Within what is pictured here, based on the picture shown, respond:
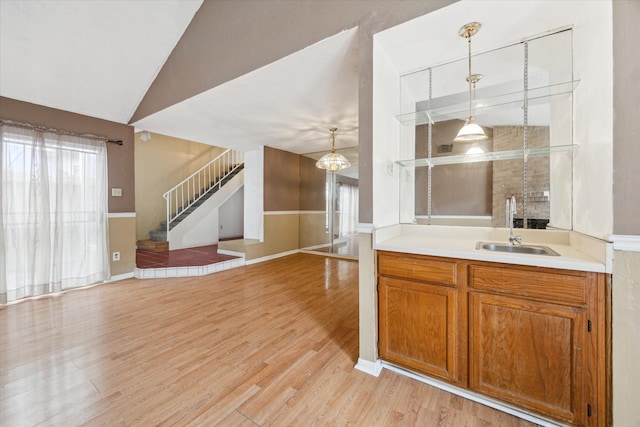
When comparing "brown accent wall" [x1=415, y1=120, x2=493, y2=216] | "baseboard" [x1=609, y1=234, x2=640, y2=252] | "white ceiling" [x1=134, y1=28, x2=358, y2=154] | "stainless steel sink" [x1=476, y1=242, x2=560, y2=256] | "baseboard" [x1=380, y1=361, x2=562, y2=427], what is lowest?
"baseboard" [x1=380, y1=361, x2=562, y2=427]

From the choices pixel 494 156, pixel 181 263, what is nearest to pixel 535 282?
pixel 494 156

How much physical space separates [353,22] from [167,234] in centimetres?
554

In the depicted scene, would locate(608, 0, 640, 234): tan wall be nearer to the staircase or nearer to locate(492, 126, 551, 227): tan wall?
locate(492, 126, 551, 227): tan wall

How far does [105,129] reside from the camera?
3.70 meters

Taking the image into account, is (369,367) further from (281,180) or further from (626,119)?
(281,180)

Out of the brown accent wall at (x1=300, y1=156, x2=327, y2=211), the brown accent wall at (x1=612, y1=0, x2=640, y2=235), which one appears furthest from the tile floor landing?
the brown accent wall at (x1=612, y1=0, x2=640, y2=235)

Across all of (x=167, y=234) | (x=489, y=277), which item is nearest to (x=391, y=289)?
(x=489, y=277)

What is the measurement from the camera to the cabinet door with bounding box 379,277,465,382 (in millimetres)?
1528

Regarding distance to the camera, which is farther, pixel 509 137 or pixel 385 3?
pixel 509 137

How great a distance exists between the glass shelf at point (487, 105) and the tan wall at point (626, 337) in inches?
51.6

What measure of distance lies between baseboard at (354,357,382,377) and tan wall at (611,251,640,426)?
1141 mm

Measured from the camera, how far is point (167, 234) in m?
5.53

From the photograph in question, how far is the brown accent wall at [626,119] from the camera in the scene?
1147mm

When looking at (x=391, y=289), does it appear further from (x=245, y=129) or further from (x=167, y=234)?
(x=167, y=234)
